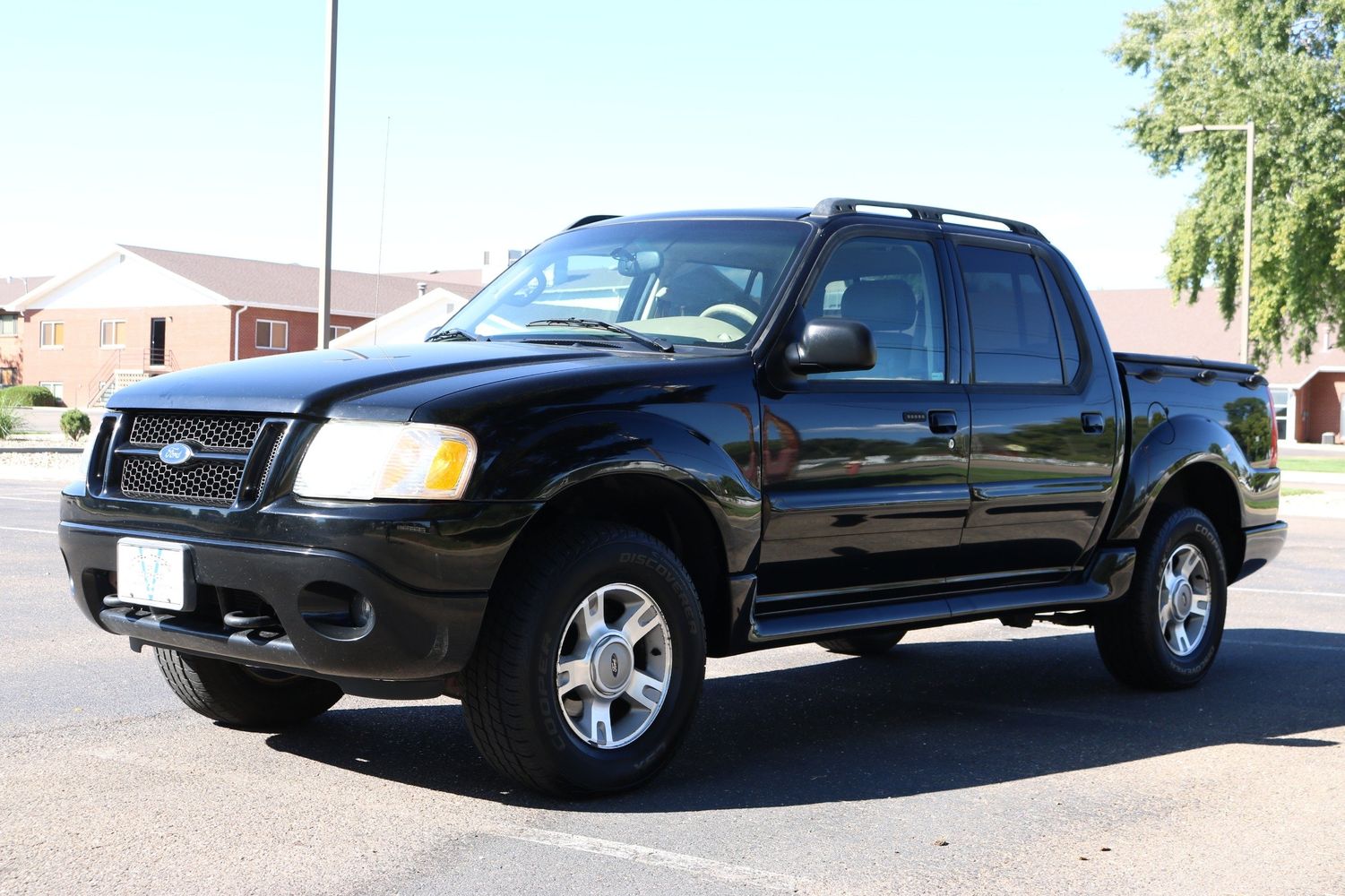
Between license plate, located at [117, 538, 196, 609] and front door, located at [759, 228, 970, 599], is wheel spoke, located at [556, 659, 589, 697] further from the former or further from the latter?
license plate, located at [117, 538, 196, 609]

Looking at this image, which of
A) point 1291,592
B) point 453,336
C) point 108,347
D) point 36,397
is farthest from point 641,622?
point 108,347

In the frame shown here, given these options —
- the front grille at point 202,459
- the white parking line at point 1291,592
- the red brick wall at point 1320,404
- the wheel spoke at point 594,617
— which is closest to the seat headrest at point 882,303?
the wheel spoke at point 594,617

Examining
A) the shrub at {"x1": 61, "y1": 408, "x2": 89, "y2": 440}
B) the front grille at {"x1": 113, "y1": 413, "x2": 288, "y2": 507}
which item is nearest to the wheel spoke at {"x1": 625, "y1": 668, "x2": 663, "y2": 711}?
the front grille at {"x1": 113, "y1": 413, "x2": 288, "y2": 507}

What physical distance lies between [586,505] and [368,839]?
1.32m

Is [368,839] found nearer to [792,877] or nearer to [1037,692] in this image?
[792,877]

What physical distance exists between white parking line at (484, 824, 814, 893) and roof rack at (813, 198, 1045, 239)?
2.66 meters

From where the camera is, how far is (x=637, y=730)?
16.8 ft

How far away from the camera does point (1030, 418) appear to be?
6.62m

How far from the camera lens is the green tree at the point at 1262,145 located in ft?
111

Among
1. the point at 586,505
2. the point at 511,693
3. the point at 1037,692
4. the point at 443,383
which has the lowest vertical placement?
the point at 1037,692

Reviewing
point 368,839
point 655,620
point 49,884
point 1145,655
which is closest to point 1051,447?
point 1145,655

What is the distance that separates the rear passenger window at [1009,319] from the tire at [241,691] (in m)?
2.91

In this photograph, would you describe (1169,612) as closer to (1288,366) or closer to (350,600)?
(350,600)

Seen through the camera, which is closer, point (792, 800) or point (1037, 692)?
point (792, 800)
